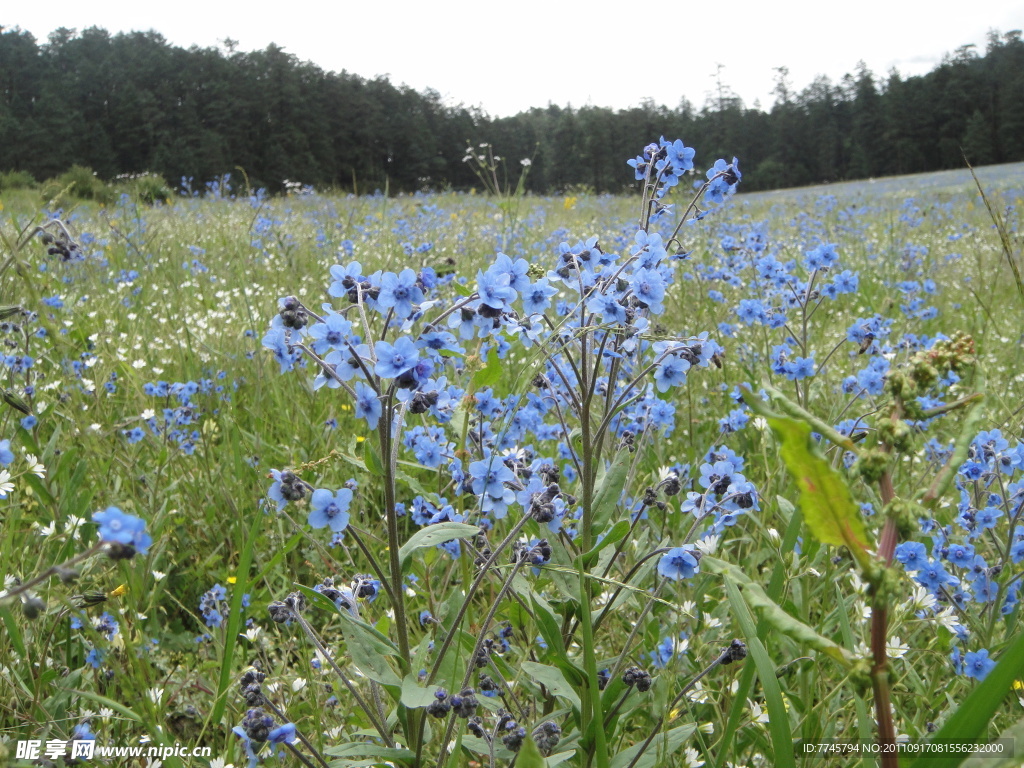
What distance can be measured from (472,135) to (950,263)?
33.8 metres

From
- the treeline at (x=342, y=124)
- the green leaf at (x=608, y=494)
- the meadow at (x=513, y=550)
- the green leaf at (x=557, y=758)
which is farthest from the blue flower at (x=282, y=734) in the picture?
the treeline at (x=342, y=124)

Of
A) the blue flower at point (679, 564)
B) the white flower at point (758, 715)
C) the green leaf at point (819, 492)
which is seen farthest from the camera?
the white flower at point (758, 715)

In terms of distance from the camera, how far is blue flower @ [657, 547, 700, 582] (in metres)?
1.52

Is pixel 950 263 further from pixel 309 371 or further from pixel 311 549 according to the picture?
pixel 311 549

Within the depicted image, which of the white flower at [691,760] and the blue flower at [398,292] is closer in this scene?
the blue flower at [398,292]

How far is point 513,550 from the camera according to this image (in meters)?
1.66

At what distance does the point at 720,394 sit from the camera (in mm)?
3902

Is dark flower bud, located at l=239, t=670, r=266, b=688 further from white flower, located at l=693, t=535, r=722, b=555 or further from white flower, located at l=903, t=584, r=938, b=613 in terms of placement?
white flower, located at l=903, t=584, r=938, b=613

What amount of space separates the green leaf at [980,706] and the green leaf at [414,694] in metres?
0.72

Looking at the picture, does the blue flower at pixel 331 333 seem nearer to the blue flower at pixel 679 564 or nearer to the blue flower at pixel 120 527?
the blue flower at pixel 120 527

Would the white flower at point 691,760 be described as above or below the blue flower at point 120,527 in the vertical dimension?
below

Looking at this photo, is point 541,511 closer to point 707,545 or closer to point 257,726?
point 707,545

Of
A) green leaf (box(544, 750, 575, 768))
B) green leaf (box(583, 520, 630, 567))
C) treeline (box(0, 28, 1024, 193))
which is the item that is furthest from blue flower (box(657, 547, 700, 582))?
treeline (box(0, 28, 1024, 193))

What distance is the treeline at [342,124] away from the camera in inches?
1358
